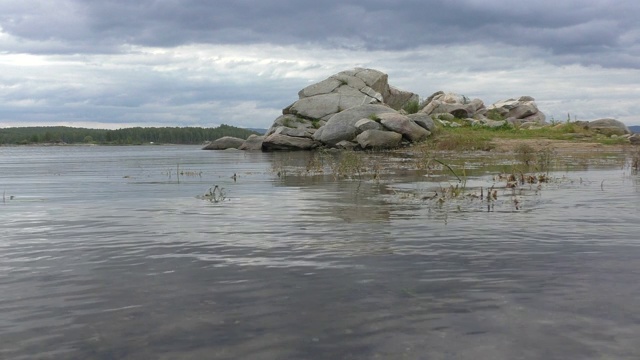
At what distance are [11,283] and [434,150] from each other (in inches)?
1278

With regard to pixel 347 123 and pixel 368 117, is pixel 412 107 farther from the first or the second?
pixel 347 123

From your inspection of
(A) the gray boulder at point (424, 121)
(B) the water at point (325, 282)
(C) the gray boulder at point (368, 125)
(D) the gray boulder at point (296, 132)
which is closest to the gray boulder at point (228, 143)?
(D) the gray boulder at point (296, 132)

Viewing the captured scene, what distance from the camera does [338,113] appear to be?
147 ft

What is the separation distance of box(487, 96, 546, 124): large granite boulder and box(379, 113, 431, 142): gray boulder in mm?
17471

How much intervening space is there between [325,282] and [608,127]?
44.8 m

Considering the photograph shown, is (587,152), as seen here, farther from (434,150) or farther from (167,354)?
(167,354)

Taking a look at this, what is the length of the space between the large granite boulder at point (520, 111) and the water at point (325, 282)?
4665cm

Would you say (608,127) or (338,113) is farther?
(608,127)

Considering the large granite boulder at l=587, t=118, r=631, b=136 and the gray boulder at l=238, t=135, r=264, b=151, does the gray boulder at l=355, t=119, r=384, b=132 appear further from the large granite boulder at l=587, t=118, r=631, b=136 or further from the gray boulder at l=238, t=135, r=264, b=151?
the large granite boulder at l=587, t=118, r=631, b=136

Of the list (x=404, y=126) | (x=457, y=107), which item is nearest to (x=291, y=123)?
(x=404, y=126)

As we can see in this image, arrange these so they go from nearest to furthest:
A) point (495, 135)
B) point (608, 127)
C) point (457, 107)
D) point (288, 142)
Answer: point (495, 135), point (608, 127), point (288, 142), point (457, 107)

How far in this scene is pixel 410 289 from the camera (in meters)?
5.75

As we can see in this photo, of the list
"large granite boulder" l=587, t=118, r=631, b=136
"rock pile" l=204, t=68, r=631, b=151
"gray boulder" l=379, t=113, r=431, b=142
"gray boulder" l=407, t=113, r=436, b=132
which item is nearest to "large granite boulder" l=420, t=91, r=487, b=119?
"rock pile" l=204, t=68, r=631, b=151

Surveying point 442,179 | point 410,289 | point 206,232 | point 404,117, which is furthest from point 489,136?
point 410,289
